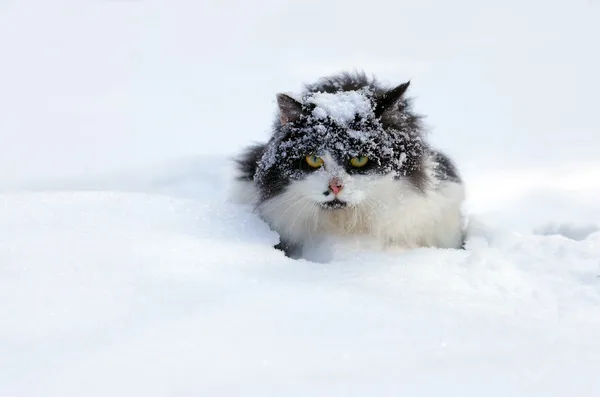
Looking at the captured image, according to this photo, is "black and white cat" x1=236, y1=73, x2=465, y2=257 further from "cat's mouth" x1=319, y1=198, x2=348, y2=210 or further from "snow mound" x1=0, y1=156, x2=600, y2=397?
"snow mound" x1=0, y1=156, x2=600, y2=397

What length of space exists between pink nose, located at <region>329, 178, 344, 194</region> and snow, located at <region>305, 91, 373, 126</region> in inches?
10.4

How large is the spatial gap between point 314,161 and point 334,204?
0.22 m

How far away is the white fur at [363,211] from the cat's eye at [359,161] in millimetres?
54

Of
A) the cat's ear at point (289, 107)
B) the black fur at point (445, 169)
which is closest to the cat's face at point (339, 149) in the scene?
the cat's ear at point (289, 107)

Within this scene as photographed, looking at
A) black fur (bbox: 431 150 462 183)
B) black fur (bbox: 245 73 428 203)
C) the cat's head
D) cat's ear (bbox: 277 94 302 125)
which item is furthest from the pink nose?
black fur (bbox: 431 150 462 183)

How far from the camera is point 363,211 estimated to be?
2875mm

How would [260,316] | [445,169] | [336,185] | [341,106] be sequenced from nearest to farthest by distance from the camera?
[260,316]
[336,185]
[341,106]
[445,169]

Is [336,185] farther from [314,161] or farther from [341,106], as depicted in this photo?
[341,106]

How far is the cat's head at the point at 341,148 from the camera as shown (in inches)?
107

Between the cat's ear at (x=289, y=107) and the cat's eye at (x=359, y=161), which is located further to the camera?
the cat's ear at (x=289, y=107)

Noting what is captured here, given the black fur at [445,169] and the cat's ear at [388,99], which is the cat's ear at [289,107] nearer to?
the cat's ear at [388,99]

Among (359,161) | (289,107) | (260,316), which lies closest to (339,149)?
(359,161)

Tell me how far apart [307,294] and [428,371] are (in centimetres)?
55

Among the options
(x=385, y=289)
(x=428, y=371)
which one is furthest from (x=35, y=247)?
(x=428, y=371)
